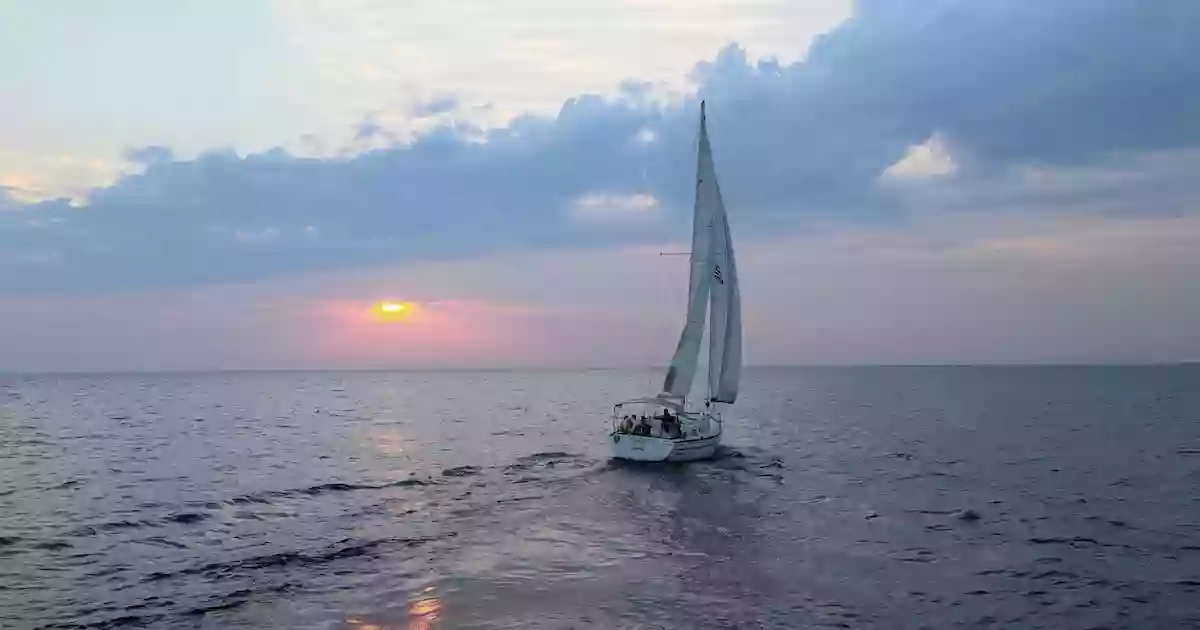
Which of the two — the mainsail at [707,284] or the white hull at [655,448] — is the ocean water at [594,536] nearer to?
the white hull at [655,448]

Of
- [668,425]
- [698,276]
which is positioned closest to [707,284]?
[698,276]

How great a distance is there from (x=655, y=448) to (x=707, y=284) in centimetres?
1043

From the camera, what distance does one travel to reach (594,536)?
30.5m

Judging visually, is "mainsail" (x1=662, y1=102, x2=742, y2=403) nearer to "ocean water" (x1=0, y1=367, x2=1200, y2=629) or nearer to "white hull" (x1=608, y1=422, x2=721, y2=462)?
"white hull" (x1=608, y1=422, x2=721, y2=462)

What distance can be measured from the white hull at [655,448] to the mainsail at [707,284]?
160 inches

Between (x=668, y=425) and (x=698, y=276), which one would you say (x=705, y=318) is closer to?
(x=698, y=276)

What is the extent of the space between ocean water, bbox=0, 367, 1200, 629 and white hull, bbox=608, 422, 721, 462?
995 millimetres

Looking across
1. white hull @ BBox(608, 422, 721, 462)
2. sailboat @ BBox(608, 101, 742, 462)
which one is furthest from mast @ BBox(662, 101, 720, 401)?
white hull @ BBox(608, 422, 721, 462)

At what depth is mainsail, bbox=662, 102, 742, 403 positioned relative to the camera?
49.3 m

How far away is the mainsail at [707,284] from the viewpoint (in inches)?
1940

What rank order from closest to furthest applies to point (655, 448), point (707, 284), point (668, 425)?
Result: 1. point (655, 448)
2. point (668, 425)
3. point (707, 284)

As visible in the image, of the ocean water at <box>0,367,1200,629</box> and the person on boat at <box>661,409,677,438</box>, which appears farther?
the person on boat at <box>661,409,677,438</box>

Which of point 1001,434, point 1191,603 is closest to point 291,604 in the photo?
point 1191,603

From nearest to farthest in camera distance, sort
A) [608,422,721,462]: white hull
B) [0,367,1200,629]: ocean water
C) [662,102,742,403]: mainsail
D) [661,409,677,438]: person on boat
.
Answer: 1. [0,367,1200,629]: ocean water
2. [608,422,721,462]: white hull
3. [661,409,677,438]: person on boat
4. [662,102,742,403]: mainsail
